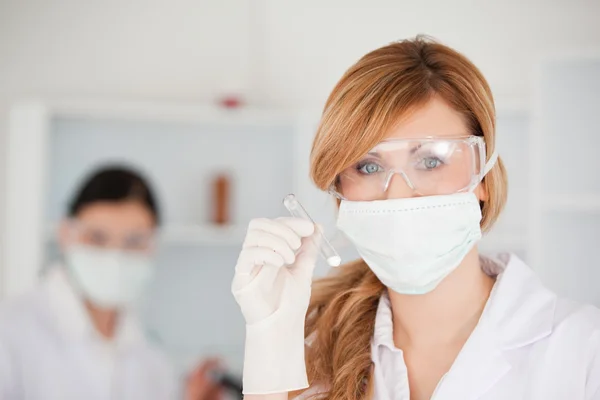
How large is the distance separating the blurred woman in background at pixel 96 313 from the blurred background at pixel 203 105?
0.49 ft

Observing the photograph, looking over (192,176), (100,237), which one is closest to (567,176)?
(192,176)

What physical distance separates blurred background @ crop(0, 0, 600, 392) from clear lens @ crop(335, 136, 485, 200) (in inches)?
60.2

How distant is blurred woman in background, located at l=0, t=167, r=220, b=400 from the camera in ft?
8.70

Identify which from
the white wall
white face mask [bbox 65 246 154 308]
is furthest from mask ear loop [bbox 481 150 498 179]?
the white wall

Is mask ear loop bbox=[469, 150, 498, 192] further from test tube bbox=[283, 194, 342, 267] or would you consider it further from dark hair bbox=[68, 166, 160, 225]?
dark hair bbox=[68, 166, 160, 225]

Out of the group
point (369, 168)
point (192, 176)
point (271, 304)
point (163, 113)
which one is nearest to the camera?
point (271, 304)

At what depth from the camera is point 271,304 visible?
Answer: 127 centimetres

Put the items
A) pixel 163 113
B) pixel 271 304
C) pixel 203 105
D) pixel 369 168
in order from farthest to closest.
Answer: pixel 203 105 < pixel 163 113 < pixel 369 168 < pixel 271 304

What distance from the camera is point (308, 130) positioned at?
9.82ft

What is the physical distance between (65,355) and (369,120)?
6.02 feet

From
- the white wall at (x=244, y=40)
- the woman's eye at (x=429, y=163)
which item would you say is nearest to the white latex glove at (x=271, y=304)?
the woman's eye at (x=429, y=163)

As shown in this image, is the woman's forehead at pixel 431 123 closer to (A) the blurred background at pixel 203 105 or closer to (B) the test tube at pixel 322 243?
(B) the test tube at pixel 322 243

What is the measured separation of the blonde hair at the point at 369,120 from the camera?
1334 millimetres

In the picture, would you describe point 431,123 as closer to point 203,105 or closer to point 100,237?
point 100,237
